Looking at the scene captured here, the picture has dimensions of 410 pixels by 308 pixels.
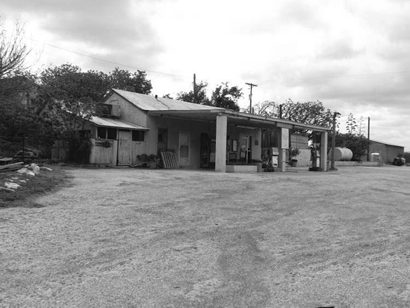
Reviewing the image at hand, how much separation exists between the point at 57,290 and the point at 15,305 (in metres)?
0.51

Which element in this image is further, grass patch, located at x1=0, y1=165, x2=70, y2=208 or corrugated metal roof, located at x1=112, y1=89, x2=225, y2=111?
corrugated metal roof, located at x1=112, y1=89, x2=225, y2=111

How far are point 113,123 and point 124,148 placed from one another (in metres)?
1.46

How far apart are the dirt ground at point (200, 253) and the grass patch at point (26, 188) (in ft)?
1.36

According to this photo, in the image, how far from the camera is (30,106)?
2214 cm

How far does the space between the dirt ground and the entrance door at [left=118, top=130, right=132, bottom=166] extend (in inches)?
498

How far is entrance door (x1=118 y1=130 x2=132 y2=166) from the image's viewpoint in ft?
78.7

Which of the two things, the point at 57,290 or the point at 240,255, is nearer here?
the point at 57,290

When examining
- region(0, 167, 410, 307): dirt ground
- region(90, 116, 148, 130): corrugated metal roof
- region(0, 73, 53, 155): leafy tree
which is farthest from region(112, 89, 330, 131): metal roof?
region(0, 167, 410, 307): dirt ground

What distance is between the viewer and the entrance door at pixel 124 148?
2398 centimetres

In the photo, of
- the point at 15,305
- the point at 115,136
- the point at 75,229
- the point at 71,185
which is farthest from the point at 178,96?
the point at 15,305

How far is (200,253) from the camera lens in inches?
252

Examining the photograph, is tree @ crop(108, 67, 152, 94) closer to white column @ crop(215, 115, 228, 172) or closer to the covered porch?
the covered porch

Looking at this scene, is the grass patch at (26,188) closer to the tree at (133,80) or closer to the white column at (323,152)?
the white column at (323,152)

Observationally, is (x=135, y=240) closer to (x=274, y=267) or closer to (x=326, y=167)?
(x=274, y=267)
